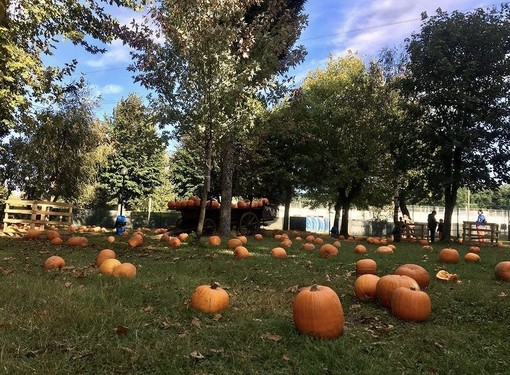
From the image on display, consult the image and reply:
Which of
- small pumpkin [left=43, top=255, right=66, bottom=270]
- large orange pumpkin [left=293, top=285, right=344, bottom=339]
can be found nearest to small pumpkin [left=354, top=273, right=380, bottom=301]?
large orange pumpkin [left=293, top=285, right=344, bottom=339]

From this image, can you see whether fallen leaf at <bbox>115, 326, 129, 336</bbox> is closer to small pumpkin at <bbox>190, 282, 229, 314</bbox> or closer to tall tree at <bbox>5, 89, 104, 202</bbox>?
small pumpkin at <bbox>190, 282, 229, 314</bbox>

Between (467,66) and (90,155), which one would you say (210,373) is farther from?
(90,155)

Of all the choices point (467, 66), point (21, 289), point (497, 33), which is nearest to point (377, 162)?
point (467, 66)

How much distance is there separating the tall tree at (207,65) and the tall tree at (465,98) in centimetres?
1004

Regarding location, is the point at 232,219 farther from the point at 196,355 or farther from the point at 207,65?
the point at 196,355

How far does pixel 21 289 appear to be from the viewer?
14.6ft

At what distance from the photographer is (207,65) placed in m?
9.13

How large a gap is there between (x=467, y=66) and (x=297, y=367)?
17.9 metres

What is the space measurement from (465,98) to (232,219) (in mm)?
10645

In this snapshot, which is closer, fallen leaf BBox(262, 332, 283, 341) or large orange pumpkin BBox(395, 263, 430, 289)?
fallen leaf BBox(262, 332, 283, 341)

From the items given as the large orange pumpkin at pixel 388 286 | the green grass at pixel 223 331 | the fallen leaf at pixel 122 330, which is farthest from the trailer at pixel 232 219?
the fallen leaf at pixel 122 330

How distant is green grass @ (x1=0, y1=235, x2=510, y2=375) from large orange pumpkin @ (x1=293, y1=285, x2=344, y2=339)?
9cm

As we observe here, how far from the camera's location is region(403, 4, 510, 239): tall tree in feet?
56.1

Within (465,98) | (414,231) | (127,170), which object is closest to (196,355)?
(465,98)
